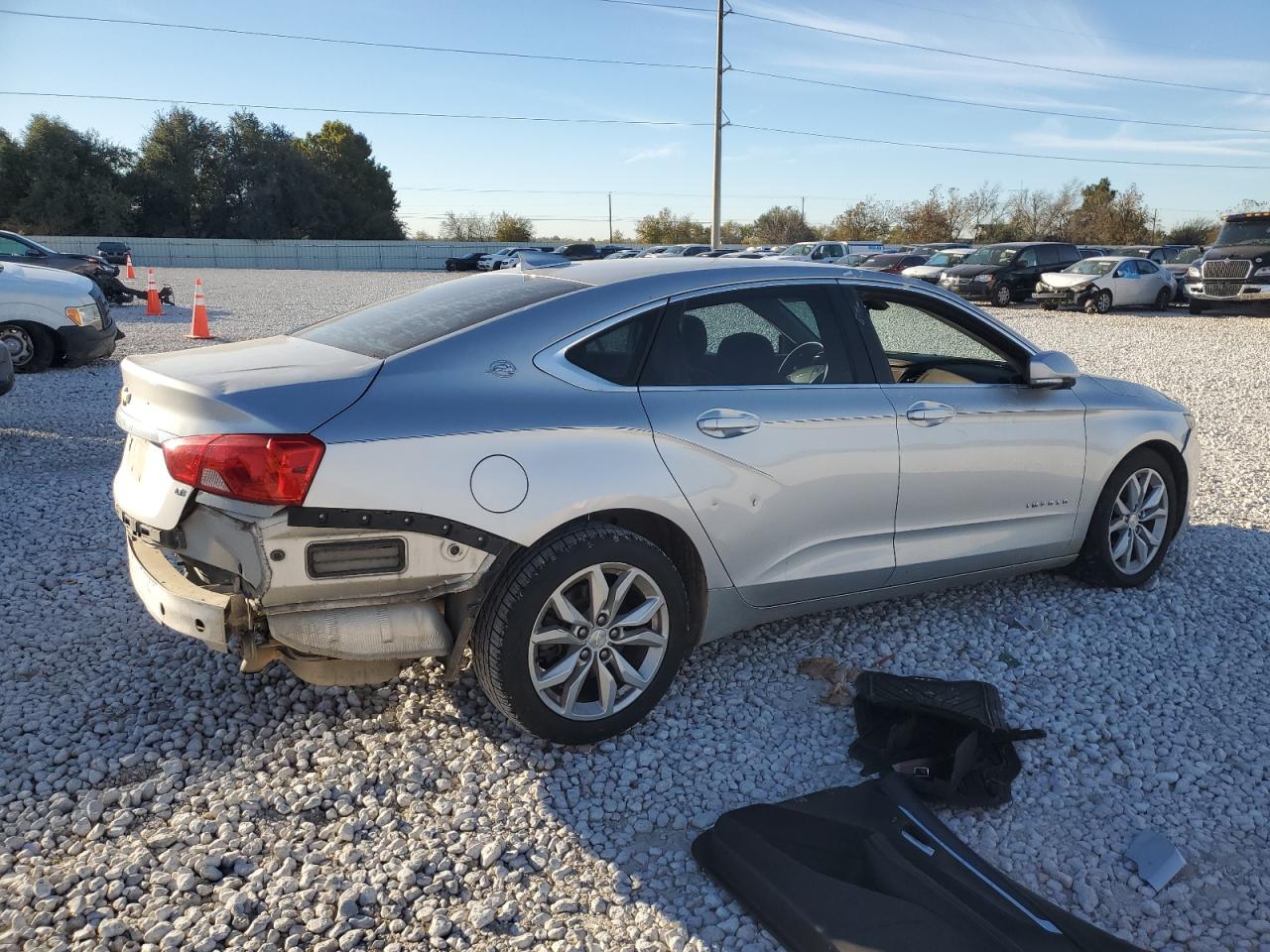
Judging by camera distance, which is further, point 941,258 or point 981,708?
point 941,258

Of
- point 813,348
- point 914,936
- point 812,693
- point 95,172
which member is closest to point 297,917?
point 914,936

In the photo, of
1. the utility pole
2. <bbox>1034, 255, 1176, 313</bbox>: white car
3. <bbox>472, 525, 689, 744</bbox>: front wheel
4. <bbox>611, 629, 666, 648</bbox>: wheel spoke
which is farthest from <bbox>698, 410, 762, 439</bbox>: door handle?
the utility pole

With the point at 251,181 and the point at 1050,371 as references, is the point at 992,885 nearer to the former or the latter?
the point at 1050,371

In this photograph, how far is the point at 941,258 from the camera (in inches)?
1163

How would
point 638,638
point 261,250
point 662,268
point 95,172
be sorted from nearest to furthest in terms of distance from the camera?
point 638,638
point 662,268
point 261,250
point 95,172

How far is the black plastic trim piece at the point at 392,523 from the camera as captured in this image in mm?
2836

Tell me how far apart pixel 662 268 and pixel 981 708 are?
6.62 ft

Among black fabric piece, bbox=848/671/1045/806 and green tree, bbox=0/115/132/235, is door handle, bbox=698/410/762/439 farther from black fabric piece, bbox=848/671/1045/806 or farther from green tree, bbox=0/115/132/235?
green tree, bbox=0/115/132/235

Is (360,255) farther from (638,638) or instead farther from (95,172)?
(638,638)

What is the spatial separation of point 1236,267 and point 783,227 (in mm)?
51401

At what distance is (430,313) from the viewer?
11.9ft

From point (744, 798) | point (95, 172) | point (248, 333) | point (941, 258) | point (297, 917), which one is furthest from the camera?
→ point (95, 172)

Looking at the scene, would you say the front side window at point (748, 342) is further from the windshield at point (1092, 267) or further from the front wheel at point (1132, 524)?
the windshield at point (1092, 267)

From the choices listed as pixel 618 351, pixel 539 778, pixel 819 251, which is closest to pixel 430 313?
pixel 618 351
